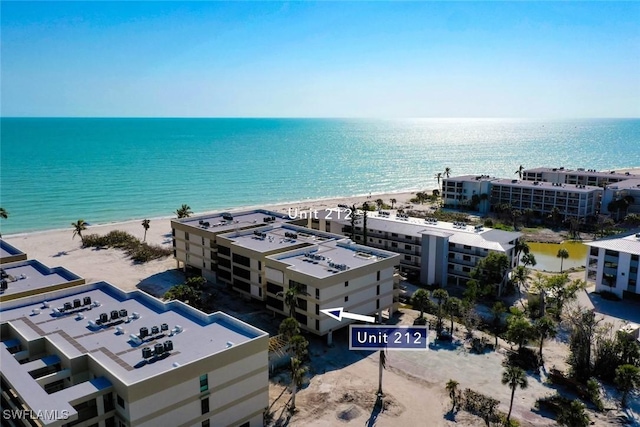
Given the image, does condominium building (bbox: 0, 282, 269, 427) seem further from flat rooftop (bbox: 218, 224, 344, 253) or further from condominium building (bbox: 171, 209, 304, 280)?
condominium building (bbox: 171, 209, 304, 280)

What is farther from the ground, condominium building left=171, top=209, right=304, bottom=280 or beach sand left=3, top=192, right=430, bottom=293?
condominium building left=171, top=209, right=304, bottom=280

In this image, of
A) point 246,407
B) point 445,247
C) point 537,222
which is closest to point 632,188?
point 537,222

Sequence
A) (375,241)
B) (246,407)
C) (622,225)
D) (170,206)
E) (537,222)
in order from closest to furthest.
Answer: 1. (246,407)
2. (375,241)
3. (622,225)
4. (537,222)
5. (170,206)

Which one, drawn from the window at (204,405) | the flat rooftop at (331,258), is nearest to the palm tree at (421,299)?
the flat rooftop at (331,258)

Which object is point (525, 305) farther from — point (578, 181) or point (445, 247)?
point (578, 181)

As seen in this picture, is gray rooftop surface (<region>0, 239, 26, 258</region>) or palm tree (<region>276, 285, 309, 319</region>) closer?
palm tree (<region>276, 285, 309, 319</region>)

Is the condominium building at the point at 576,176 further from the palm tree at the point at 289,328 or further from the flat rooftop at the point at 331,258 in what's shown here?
the palm tree at the point at 289,328

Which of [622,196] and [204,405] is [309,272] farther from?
[622,196]

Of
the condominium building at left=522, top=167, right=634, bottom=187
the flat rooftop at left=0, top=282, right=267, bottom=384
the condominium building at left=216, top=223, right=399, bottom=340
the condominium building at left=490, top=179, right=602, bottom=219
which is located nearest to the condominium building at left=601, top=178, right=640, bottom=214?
the condominium building at left=490, top=179, right=602, bottom=219
